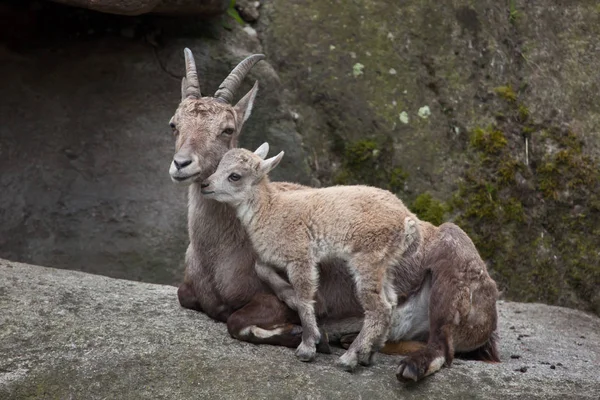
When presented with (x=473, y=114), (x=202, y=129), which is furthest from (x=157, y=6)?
(x=473, y=114)

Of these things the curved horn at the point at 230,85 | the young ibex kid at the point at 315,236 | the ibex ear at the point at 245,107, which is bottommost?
the young ibex kid at the point at 315,236

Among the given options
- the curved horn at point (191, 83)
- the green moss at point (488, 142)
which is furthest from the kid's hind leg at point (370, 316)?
the green moss at point (488, 142)

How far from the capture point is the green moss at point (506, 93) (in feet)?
37.2

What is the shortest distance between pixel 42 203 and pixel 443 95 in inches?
198

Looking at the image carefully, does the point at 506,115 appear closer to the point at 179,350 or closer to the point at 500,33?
the point at 500,33

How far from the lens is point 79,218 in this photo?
34.6 feet

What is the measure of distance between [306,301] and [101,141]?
16.7ft

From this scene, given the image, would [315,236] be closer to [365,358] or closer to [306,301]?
[306,301]

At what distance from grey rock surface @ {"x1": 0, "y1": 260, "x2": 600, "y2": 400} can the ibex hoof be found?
0.05m

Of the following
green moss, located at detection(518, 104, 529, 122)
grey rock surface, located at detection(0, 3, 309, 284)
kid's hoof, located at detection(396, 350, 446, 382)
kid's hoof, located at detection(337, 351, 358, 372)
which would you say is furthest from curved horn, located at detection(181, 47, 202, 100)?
green moss, located at detection(518, 104, 529, 122)

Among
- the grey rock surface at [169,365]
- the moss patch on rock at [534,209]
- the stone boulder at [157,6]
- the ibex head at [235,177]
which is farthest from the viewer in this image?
the moss patch on rock at [534,209]

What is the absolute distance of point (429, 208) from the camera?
10711 millimetres

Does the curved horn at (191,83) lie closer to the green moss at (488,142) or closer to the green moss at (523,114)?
the green moss at (488,142)

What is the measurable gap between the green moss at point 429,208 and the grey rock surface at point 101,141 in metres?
1.36
